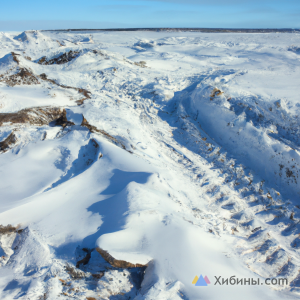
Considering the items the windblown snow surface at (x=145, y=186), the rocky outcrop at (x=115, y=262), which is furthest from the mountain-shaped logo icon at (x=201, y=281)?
the rocky outcrop at (x=115, y=262)

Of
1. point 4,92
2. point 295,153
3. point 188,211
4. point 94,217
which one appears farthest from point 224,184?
point 4,92

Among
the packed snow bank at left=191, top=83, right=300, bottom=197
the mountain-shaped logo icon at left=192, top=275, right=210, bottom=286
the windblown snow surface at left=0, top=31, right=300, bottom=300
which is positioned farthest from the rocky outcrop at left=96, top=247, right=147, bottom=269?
the packed snow bank at left=191, top=83, right=300, bottom=197

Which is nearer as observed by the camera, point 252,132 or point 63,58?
point 252,132

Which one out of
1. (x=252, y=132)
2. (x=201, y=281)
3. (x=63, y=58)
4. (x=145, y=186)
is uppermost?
(x=63, y=58)

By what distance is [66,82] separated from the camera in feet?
31.3

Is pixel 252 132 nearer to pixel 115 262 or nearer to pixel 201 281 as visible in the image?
pixel 201 281

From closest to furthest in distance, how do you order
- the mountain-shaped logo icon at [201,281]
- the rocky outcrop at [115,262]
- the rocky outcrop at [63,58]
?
the mountain-shaped logo icon at [201,281]
the rocky outcrop at [115,262]
the rocky outcrop at [63,58]

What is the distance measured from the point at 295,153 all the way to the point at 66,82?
29.2ft

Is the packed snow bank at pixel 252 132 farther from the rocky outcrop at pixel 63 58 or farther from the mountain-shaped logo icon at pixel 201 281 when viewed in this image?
the rocky outcrop at pixel 63 58

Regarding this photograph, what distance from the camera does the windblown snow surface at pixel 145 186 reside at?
10.6 feet

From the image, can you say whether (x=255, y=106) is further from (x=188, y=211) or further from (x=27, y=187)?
(x=27, y=187)

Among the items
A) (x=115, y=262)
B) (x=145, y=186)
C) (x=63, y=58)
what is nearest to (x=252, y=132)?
(x=145, y=186)

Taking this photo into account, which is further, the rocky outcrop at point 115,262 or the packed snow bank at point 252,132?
the packed snow bank at point 252,132

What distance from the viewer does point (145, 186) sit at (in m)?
4.47
